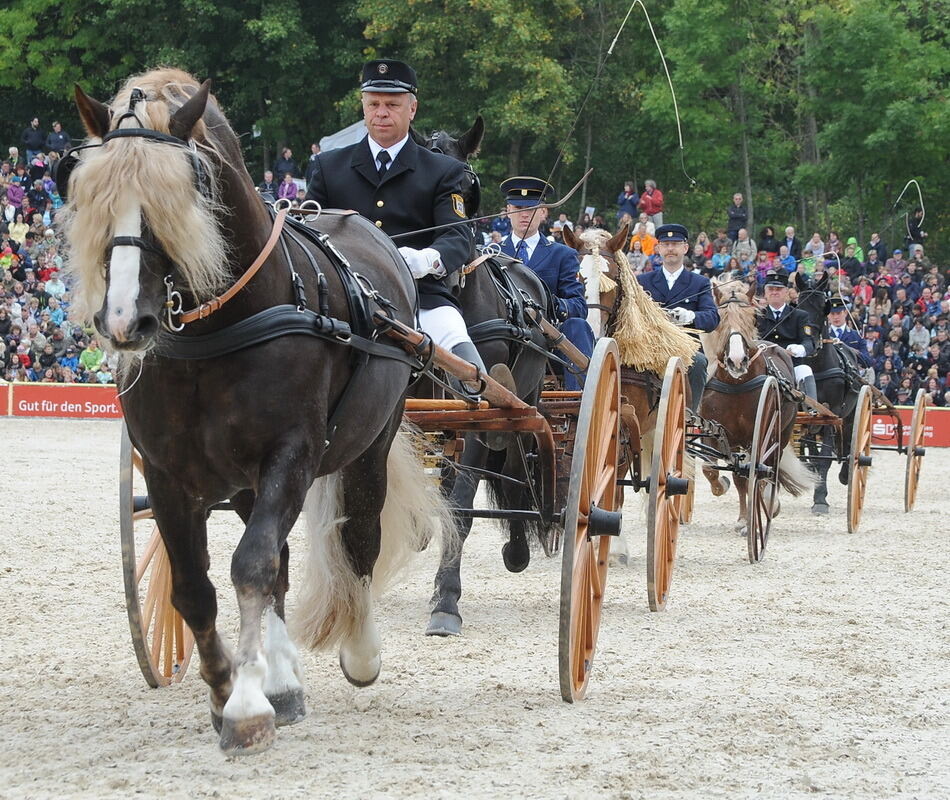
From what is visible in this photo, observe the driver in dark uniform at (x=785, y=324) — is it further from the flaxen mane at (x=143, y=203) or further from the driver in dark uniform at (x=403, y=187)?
the flaxen mane at (x=143, y=203)

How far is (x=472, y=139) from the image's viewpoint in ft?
20.9

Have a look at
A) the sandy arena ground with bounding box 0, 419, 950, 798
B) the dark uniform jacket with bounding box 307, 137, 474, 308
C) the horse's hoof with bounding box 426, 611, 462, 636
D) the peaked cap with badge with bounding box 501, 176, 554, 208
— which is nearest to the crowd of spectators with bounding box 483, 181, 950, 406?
the peaked cap with badge with bounding box 501, 176, 554, 208

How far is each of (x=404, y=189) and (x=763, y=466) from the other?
15.1 feet

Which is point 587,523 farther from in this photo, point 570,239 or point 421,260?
point 570,239

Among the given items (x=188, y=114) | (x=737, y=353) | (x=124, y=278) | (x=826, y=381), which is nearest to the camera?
(x=124, y=278)

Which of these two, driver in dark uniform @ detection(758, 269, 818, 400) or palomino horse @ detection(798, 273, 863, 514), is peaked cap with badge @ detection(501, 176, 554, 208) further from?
palomino horse @ detection(798, 273, 863, 514)

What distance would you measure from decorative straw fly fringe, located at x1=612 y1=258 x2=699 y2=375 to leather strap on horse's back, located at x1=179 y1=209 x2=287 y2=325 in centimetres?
471

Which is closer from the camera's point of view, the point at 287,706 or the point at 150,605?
the point at 287,706

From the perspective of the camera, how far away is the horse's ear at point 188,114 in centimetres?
366

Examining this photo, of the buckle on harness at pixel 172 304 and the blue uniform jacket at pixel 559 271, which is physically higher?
the blue uniform jacket at pixel 559 271

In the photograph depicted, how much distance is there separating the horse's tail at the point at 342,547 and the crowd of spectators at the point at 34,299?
15672mm

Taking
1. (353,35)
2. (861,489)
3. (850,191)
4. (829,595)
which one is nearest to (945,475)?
(861,489)

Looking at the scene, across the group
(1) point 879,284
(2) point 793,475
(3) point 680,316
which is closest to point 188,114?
(3) point 680,316

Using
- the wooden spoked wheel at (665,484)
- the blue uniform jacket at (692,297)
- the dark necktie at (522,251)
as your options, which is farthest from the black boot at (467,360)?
the blue uniform jacket at (692,297)
